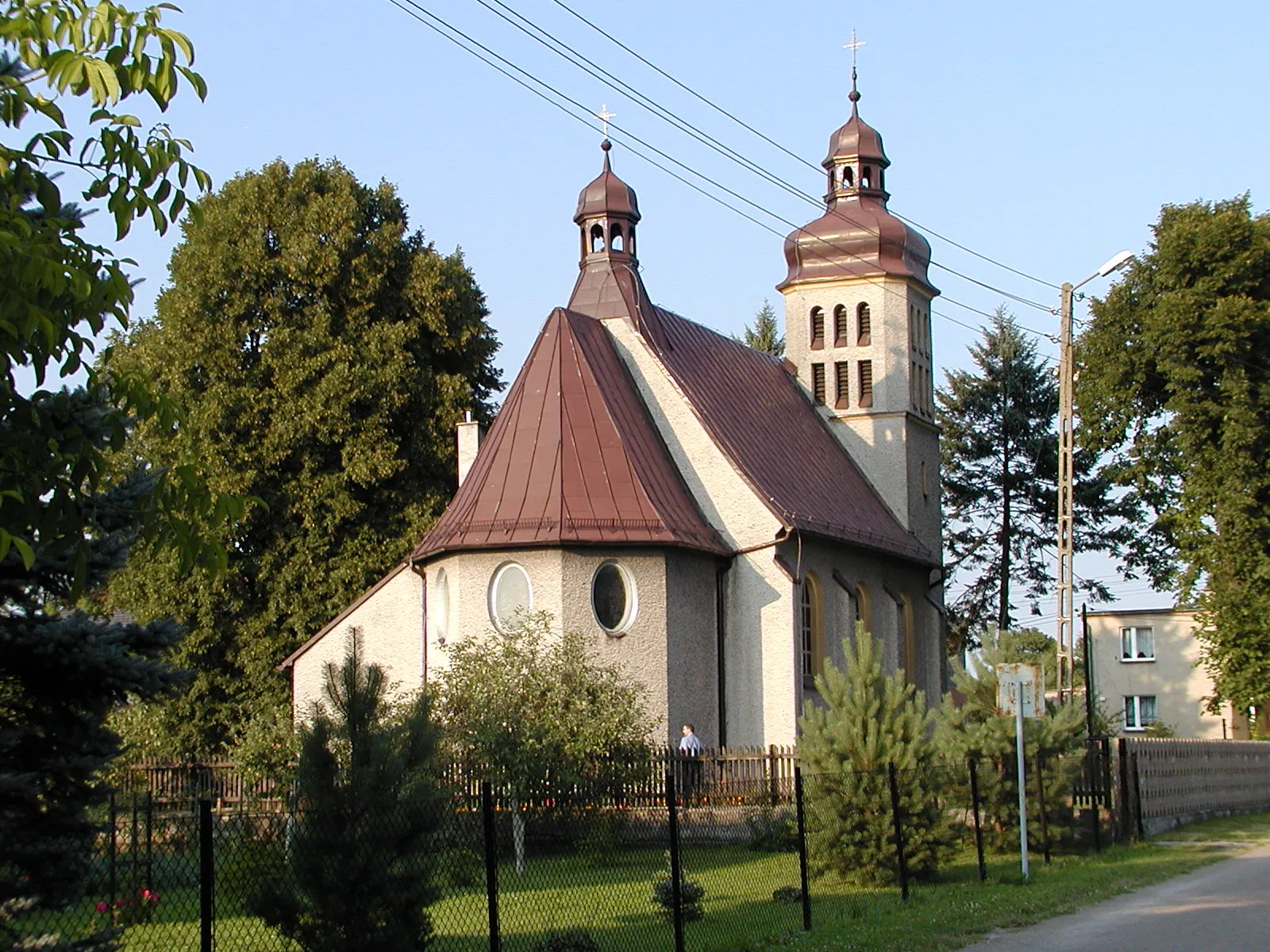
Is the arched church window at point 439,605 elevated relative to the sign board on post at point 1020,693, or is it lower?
elevated

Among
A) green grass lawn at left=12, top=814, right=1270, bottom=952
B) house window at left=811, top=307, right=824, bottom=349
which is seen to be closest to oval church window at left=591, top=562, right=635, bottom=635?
green grass lawn at left=12, top=814, right=1270, bottom=952

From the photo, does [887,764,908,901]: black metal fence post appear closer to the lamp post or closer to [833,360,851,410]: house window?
the lamp post

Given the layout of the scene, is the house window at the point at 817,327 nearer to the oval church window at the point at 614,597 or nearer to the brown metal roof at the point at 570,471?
the brown metal roof at the point at 570,471

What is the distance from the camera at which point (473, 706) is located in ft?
66.2

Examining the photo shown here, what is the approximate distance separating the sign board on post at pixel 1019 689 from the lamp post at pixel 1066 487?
700cm

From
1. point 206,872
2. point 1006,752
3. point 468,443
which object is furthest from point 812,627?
point 206,872

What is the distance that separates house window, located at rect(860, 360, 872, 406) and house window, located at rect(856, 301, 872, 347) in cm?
44

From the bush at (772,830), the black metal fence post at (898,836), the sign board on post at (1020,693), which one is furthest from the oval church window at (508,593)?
the black metal fence post at (898,836)

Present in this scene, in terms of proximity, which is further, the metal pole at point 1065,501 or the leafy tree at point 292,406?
the leafy tree at point 292,406

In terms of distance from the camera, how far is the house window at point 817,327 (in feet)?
118

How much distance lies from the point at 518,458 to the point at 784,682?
230 inches

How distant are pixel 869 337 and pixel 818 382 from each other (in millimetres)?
1538

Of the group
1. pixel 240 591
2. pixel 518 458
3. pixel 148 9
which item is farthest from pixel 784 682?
pixel 148 9

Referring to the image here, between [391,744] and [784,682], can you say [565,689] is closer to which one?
[784,682]
